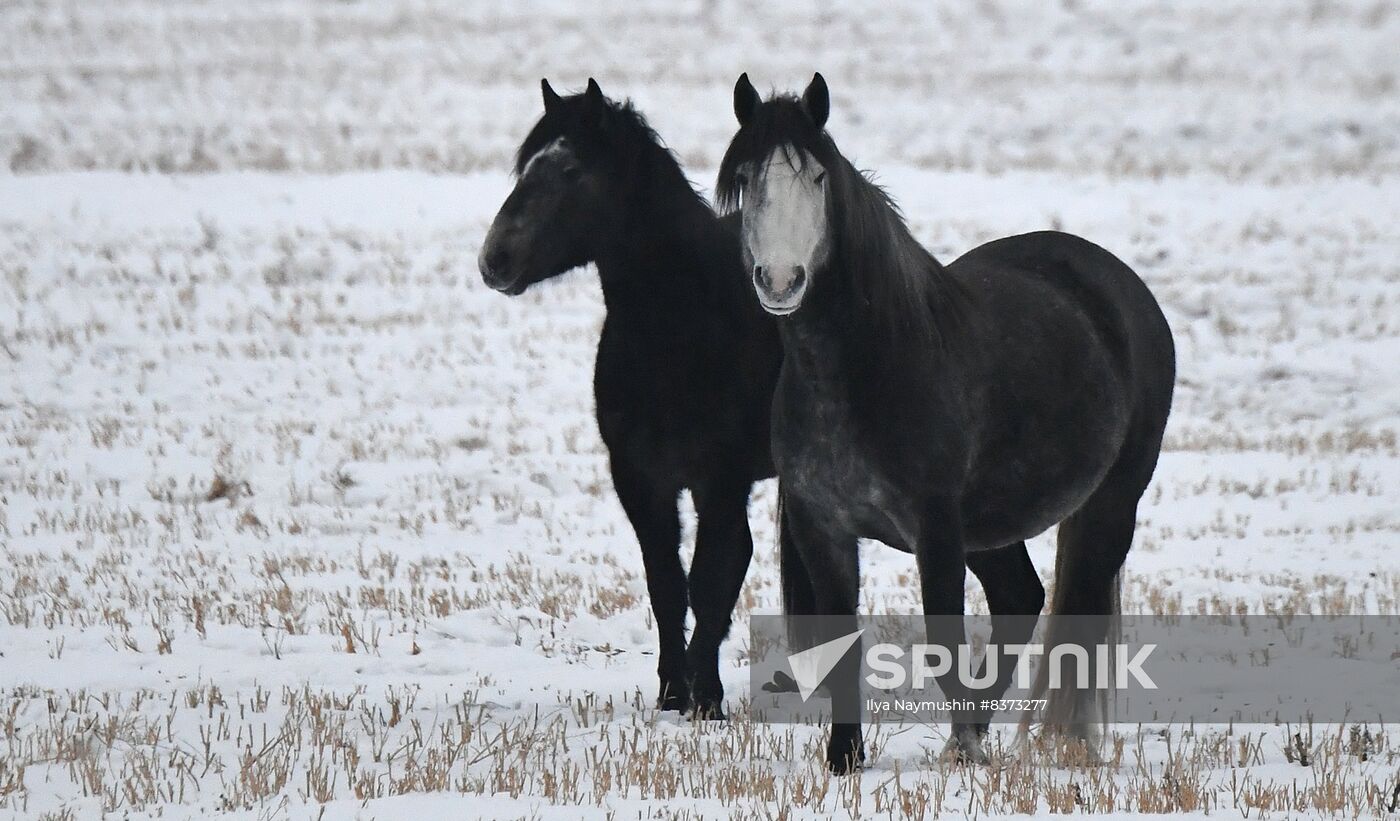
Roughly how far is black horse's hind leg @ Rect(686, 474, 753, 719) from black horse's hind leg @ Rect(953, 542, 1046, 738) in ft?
3.22

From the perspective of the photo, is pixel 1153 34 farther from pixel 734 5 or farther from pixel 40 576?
pixel 40 576

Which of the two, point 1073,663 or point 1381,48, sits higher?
point 1381,48

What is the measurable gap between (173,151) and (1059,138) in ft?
A: 50.8

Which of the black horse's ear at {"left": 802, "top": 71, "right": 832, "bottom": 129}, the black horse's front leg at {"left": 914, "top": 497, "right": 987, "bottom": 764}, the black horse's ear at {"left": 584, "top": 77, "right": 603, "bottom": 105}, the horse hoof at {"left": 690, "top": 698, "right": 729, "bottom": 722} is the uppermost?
the black horse's ear at {"left": 584, "top": 77, "right": 603, "bottom": 105}

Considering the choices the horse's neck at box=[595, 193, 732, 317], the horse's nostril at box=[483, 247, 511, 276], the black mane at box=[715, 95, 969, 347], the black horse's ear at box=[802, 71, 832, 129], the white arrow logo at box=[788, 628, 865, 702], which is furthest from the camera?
the horse's neck at box=[595, 193, 732, 317]

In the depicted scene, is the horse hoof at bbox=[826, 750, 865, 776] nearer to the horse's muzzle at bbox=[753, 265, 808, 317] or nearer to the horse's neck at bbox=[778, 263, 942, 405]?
the horse's neck at bbox=[778, 263, 942, 405]

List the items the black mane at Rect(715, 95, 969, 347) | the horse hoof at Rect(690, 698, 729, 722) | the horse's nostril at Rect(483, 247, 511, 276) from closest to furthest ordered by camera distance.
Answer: the black mane at Rect(715, 95, 969, 347) < the horse hoof at Rect(690, 698, 729, 722) < the horse's nostril at Rect(483, 247, 511, 276)

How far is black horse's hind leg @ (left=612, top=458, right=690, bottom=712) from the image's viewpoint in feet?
20.5

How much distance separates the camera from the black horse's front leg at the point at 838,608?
5.16 meters

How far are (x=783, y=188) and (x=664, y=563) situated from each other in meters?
2.08

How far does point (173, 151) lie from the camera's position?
24.7m

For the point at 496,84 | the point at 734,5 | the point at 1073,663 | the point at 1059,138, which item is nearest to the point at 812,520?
the point at 1073,663
